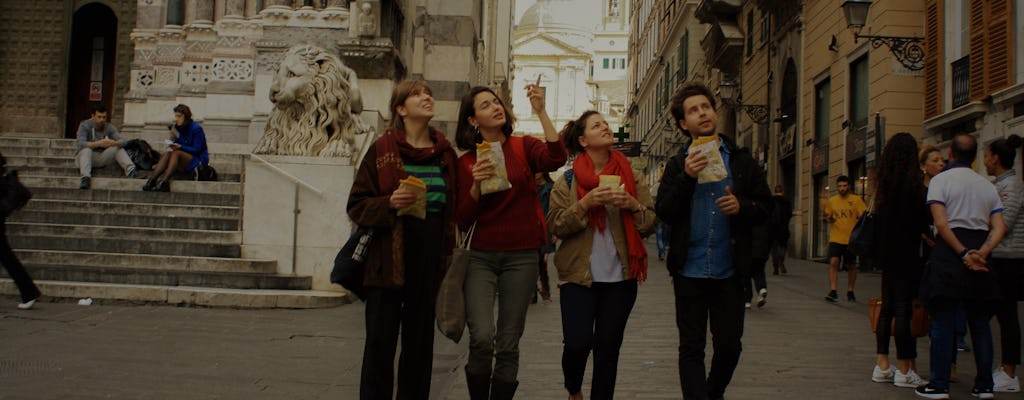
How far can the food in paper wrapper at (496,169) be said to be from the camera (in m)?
4.91

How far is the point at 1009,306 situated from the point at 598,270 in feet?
11.5

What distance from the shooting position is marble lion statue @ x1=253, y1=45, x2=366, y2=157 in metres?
11.4

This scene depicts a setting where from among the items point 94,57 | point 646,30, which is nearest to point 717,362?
point 94,57

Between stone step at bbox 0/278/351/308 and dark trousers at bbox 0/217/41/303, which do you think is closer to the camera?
dark trousers at bbox 0/217/41/303

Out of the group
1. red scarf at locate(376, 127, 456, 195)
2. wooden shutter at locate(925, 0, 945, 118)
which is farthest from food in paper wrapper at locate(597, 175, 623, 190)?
wooden shutter at locate(925, 0, 945, 118)

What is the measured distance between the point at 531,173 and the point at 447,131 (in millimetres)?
14472

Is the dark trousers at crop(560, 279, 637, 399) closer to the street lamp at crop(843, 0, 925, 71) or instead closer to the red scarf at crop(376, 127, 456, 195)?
the red scarf at crop(376, 127, 456, 195)

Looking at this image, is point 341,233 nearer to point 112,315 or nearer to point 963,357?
point 112,315

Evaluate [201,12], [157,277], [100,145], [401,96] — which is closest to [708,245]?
[401,96]

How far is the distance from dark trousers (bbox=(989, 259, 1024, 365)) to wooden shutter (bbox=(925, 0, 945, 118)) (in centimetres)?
1186

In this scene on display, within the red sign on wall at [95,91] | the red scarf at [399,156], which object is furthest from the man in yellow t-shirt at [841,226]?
the red sign on wall at [95,91]

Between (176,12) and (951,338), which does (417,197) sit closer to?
(951,338)

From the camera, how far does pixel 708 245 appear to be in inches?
204

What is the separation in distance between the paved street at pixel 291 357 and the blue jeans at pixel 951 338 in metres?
0.32
